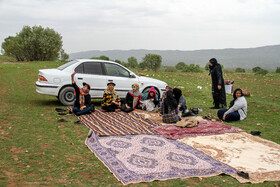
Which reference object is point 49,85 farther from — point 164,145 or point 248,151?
point 248,151

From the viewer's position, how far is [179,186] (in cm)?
400

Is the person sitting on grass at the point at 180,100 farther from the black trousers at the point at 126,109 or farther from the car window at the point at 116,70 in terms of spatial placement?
the car window at the point at 116,70

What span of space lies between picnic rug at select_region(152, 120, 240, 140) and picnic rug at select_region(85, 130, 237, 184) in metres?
0.46

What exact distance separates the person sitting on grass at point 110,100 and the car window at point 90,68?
1.06 m

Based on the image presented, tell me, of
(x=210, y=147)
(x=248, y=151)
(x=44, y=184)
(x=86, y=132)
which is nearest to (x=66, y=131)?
(x=86, y=132)

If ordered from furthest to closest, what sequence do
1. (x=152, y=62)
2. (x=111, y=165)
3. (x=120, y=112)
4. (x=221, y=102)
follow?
(x=152, y=62)
(x=221, y=102)
(x=120, y=112)
(x=111, y=165)

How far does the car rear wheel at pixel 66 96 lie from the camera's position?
32.6 ft

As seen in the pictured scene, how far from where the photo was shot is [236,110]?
8.61m

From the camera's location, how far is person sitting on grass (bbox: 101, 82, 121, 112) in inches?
371

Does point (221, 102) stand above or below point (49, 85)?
below

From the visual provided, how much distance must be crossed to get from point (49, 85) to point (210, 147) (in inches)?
250

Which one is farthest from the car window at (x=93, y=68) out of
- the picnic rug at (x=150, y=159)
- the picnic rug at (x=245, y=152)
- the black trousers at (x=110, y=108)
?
the picnic rug at (x=245, y=152)

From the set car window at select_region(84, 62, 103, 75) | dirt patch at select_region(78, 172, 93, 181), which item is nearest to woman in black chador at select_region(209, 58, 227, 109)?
car window at select_region(84, 62, 103, 75)

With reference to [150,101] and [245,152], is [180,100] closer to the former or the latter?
[150,101]
